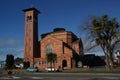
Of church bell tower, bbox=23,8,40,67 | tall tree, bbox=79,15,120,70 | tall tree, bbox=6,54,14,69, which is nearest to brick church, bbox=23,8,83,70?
church bell tower, bbox=23,8,40,67

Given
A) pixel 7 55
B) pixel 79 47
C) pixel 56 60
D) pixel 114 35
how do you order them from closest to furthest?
pixel 114 35 → pixel 56 60 → pixel 7 55 → pixel 79 47

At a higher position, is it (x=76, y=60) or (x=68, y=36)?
(x=68, y=36)

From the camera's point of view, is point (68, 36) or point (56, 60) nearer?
point (56, 60)

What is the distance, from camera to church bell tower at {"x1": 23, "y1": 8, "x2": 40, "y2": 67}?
93.4 m

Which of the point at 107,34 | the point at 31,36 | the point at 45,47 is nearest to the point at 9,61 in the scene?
the point at 31,36

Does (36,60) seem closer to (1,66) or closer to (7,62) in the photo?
(7,62)

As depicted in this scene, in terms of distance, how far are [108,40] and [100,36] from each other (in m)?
2.28

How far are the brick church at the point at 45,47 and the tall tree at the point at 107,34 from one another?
76.7 ft

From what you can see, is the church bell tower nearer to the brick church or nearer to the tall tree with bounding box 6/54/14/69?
the brick church

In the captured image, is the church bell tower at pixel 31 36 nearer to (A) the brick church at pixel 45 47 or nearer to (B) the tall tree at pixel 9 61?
(A) the brick church at pixel 45 47

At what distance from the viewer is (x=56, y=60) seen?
86875mm

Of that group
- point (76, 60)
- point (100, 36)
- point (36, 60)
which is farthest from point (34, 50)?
point (100, 36)

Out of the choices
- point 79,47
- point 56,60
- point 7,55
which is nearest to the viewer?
point 56,60

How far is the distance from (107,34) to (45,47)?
35.7 metres
